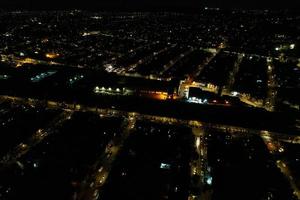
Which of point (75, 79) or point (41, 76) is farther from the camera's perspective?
point (41, 76)

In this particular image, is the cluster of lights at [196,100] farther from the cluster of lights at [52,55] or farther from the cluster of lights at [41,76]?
the cluster of lights at [52,55]

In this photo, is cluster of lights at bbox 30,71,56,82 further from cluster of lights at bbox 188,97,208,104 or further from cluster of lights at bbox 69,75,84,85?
cluster of lights at bbox 188,97,208,104

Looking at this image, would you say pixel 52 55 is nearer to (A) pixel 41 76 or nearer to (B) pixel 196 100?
(A) pixel 41 76

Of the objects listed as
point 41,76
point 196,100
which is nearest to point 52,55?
point 41,76

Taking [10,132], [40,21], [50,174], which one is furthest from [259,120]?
[40,21]

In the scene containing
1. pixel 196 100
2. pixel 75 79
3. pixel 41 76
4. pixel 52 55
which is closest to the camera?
pixel 196 100

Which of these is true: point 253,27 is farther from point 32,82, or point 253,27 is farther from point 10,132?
point 10,132

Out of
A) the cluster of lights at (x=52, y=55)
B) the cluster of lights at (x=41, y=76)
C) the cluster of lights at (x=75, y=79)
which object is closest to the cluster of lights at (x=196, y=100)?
the cluster of lights at (x=75, y=79)

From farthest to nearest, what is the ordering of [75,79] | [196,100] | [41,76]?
[41,76], [75,79], [196,100]

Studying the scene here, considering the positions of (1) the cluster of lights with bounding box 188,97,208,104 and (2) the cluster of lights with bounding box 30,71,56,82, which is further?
(2) the cluster of lights with bounding box 30,71,56,82

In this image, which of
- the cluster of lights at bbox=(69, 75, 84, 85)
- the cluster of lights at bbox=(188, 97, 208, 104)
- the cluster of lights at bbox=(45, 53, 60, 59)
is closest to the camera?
the cluster of lights at bbox=(188, 97, 208, 104)

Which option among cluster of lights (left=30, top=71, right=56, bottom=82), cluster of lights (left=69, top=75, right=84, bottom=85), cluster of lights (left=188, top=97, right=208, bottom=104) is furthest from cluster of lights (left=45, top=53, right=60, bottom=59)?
cluster of lights (left=188, top=97, right=208, bottom=104)
